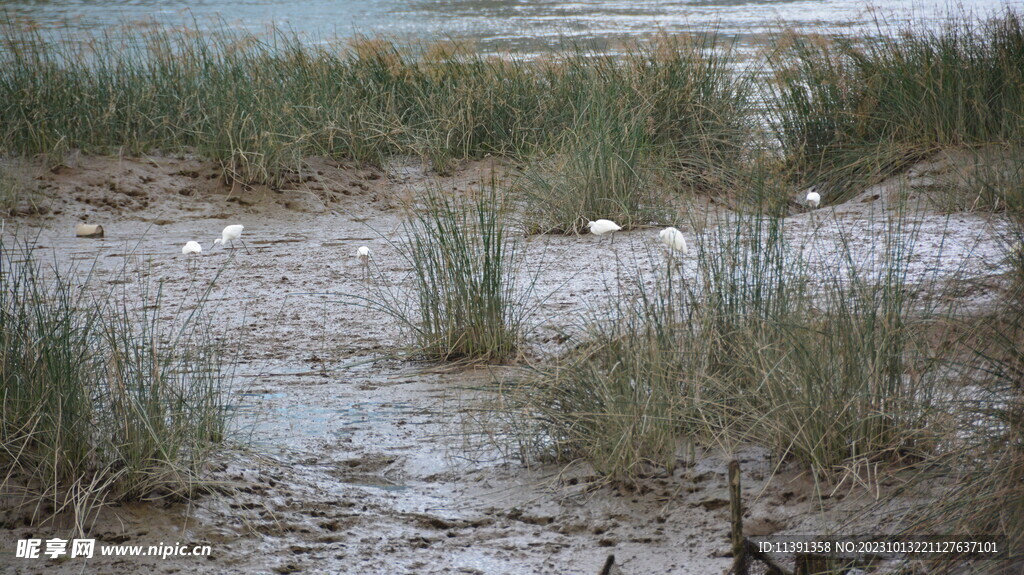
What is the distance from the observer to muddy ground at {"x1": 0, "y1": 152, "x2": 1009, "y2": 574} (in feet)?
9.21

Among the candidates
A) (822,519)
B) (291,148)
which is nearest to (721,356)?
(822,519)

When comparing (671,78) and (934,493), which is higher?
(671,78)

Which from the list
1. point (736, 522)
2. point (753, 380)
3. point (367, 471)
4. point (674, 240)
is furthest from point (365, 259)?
point (736, 522)

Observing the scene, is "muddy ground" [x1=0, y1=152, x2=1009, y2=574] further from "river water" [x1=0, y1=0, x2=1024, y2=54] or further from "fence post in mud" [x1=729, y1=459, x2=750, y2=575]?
"river water" [x1=0, y1=0, x2=1024, y2=54]

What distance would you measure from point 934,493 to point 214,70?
7.64 meters

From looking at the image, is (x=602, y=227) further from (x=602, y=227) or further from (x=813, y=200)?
(x=813, y=200)

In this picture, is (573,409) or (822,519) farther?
(573,409)

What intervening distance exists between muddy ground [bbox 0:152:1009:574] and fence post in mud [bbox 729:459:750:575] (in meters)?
0.26

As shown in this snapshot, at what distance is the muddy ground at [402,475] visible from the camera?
2.81 metres

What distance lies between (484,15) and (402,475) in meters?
23.0

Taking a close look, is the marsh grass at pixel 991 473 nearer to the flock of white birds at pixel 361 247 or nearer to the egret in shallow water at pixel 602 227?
the flock of white birds at pixel 361 247

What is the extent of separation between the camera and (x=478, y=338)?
4.36 meters

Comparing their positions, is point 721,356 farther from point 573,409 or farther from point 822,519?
point 822,519

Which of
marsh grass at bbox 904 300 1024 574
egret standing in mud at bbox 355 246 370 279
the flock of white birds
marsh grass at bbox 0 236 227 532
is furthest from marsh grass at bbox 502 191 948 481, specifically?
egret standing in mud at bbox 355 246 370 279
